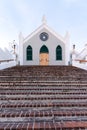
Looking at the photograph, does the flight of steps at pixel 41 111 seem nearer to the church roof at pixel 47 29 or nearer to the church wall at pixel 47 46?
the church wall at pixel 47 46

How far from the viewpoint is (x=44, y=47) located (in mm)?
27734

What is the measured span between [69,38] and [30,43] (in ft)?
15.1

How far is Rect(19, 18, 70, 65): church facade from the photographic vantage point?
27141 mm

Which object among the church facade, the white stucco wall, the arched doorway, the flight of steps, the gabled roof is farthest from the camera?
the gabled roof

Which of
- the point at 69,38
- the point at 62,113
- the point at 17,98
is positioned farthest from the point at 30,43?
the point at 62,113

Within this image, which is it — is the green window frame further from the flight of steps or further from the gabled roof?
the flight of steps

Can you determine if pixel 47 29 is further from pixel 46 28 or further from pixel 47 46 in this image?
pixel 47 46

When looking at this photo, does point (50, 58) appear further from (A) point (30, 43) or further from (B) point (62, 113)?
(B) point (62, 113)

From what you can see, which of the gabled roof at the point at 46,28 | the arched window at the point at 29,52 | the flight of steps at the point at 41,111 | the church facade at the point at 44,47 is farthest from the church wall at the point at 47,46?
the flight of steps at the point at 41,111

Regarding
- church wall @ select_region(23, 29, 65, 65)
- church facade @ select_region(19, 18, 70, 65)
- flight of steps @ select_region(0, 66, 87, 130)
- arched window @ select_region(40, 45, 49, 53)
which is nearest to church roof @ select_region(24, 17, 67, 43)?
church facade @ select_region(19, 18, 70, 65)

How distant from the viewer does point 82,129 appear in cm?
434

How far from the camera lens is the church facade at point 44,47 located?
27.1 metres

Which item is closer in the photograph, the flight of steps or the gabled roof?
the flight of steps

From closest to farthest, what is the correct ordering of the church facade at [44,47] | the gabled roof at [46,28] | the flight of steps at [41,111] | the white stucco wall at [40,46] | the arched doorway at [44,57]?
the flight of steps at [41,111], the white stucco wall at [40,46], the church facade at [44,47], the arched doorway at [44,57], the gabled roof at [46,28]
